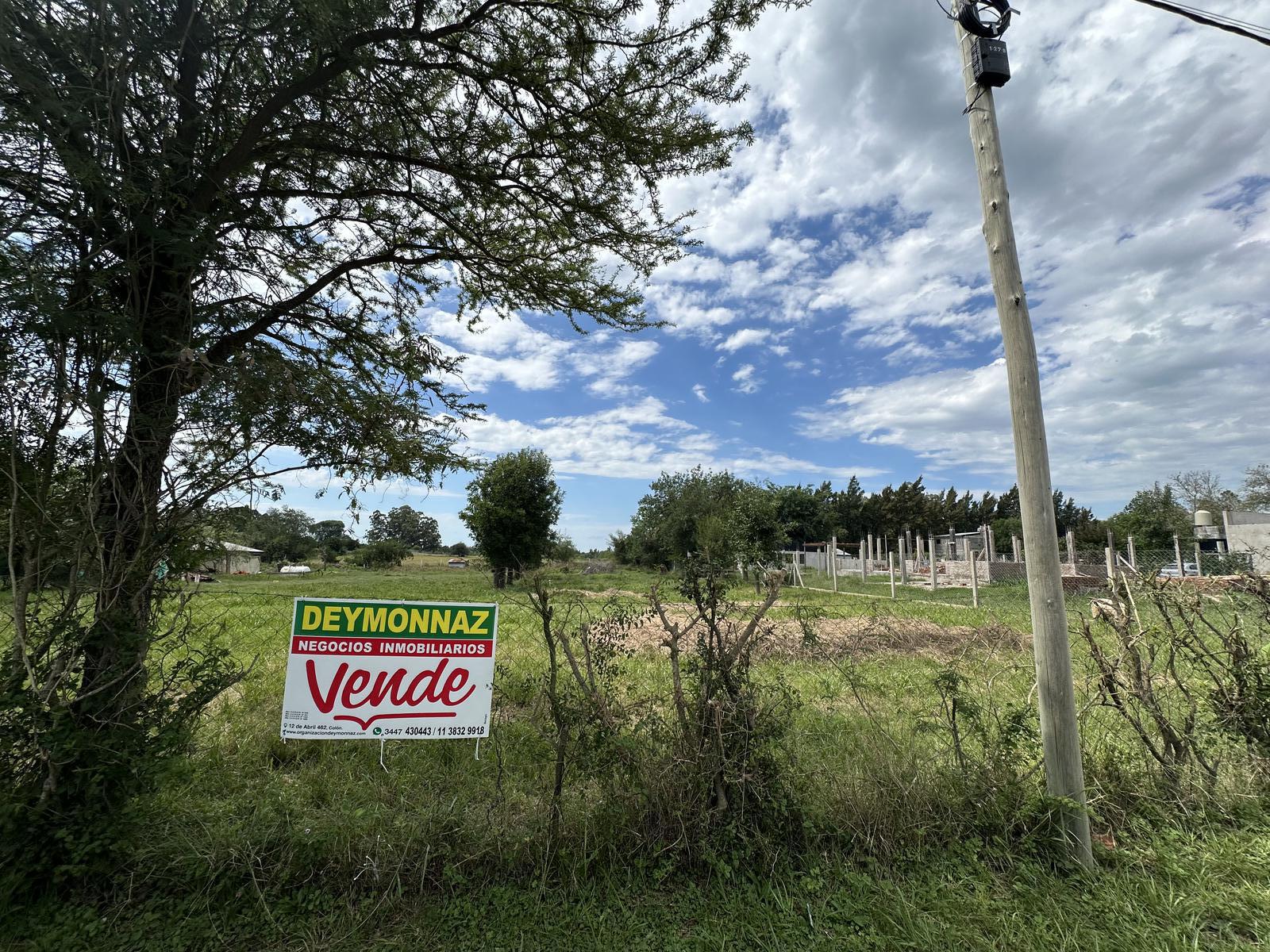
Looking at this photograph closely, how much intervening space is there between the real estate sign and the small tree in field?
19141 millimetres

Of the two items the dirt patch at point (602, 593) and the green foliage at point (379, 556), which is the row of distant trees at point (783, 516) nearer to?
the dirt patch at point (602, 593)

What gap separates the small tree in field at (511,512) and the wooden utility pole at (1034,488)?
67.8 ft

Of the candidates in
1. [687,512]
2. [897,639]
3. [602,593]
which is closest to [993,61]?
[897,639]

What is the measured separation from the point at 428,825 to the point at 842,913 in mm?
1902

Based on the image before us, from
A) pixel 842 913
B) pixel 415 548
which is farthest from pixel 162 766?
pixel 415 548

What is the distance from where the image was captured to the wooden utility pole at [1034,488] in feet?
9.21

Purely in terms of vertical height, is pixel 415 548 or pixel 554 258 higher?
pixel 554 258

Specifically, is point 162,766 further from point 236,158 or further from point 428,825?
point 236,158

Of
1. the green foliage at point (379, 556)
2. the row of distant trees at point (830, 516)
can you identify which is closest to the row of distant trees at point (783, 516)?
the row of distant trees at point (830, 516)

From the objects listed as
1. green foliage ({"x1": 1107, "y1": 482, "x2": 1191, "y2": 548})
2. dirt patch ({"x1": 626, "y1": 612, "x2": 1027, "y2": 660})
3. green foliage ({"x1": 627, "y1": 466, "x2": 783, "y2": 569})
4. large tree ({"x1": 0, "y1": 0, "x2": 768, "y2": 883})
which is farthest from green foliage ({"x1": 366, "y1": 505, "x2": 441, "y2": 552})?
green foliage ({"x1": 1107, "y1": 482, "x2": 1191, "y2": 548})

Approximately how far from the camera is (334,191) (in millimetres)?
4352

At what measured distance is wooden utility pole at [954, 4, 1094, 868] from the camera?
9.21 feet

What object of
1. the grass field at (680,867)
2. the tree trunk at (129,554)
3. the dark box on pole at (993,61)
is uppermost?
the dark box on pole at (993,61)

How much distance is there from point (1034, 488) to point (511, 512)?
21.2 meters
